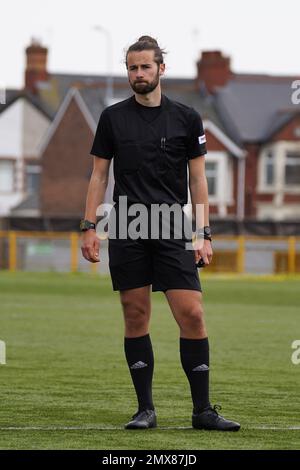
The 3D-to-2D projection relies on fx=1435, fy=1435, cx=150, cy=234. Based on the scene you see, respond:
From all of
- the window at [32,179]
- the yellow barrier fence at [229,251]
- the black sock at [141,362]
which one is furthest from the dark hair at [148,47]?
the window at [32,179]

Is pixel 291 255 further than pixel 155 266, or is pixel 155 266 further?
pixel 291 255

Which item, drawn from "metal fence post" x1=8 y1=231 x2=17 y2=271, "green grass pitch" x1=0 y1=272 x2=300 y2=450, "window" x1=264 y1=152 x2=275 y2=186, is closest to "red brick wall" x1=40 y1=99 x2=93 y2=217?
"window" x1=264 y1=152 x2=275 y2=186

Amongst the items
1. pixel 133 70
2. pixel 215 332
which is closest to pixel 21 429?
pixel 133 70

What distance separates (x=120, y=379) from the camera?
11.1 meters

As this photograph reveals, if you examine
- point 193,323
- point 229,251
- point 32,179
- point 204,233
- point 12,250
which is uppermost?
point 204,233

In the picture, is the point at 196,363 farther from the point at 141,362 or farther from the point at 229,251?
the point at 229,251

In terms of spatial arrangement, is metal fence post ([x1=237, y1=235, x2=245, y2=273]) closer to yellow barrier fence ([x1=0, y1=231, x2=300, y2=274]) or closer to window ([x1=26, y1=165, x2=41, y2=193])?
yellow barrier fence ([x1=0, y1=231, x2=300, y2=274])

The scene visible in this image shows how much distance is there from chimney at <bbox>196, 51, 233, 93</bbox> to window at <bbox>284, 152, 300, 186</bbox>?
5071 millimetres

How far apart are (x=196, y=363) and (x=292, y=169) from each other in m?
53.3

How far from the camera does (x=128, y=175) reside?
8.13 meters

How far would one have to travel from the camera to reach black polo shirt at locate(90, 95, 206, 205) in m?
8.09

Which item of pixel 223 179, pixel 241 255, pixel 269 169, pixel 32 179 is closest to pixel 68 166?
pixel 32 179
